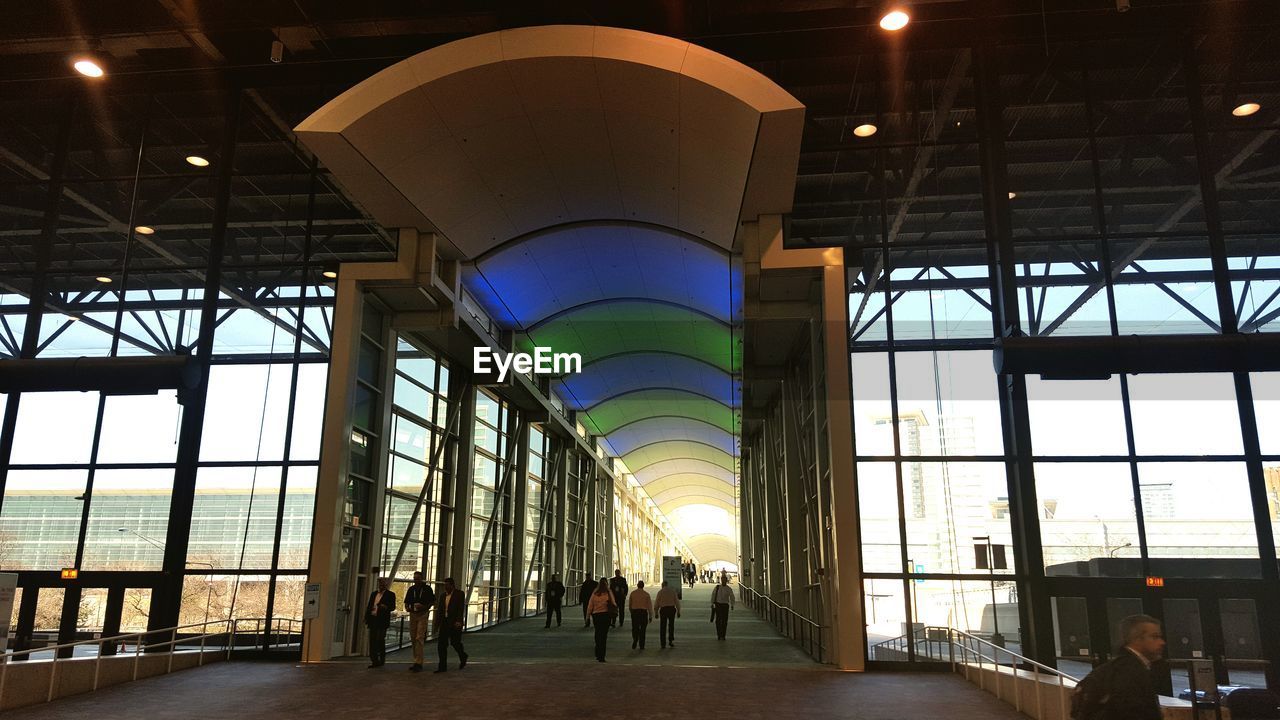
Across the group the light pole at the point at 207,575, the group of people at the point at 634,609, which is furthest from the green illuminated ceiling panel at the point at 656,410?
the light pole at the point at 207,575

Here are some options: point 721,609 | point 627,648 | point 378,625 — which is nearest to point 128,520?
point 378,625

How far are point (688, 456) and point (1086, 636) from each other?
119 feet

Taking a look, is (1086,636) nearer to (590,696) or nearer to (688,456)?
(590,696)

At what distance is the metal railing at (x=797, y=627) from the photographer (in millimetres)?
14773

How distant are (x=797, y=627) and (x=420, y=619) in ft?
30.4

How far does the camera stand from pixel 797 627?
1841 cm

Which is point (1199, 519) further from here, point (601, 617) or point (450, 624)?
point (450, 624)

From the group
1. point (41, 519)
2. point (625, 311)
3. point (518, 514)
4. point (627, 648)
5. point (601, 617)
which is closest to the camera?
point (601, 617)

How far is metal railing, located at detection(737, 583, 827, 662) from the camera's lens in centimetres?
1477

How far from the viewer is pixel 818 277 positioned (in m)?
14.2

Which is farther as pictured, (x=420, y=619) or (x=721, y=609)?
(x=721, y=609)

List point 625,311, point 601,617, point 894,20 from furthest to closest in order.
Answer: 1. point 625,311
2. point 601,617
3. point 894,20

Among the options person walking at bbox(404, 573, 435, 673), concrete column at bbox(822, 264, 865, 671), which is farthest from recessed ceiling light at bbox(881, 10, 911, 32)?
person walking at bbox(404, 573, 435, 673)

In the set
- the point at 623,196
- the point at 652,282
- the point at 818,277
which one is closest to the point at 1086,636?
the point at 818,277
